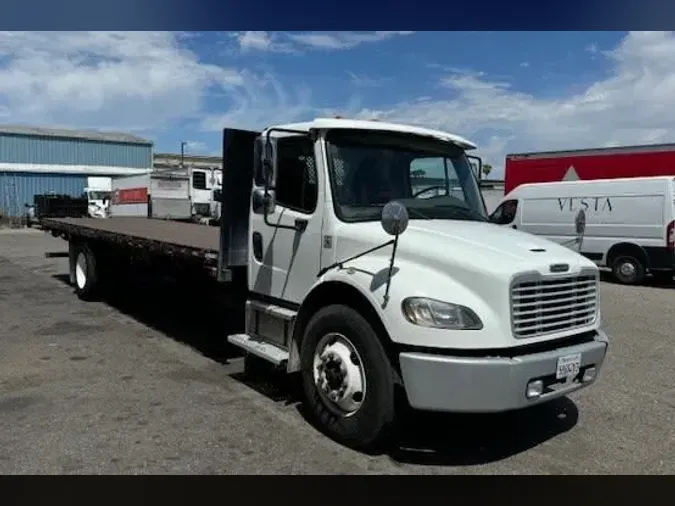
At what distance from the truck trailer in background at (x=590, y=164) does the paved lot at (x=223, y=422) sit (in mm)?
10135

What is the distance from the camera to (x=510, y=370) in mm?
3871

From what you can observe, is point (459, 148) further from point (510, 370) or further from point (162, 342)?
point (162, 342)

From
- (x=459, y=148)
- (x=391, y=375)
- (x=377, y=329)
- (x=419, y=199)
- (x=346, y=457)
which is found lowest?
(x=346, y=457)

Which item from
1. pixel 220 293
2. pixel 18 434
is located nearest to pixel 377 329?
pixel 18 434

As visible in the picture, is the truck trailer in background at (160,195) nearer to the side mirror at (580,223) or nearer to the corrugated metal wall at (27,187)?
the side mirror at (580,223)

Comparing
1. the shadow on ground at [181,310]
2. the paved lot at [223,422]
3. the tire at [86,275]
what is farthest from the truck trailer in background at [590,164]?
the tire at [86,275]

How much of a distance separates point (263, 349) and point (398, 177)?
1853 mm

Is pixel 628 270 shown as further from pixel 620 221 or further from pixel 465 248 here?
pixel 465 248

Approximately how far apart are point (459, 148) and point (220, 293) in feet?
10.2

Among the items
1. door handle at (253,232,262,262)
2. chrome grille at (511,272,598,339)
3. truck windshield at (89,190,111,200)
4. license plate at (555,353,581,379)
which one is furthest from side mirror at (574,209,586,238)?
truck windshield at (89,190,111,200)

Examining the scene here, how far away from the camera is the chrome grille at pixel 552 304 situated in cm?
402

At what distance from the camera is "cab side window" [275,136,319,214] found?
5.01 metres

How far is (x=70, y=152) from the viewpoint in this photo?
4869cm

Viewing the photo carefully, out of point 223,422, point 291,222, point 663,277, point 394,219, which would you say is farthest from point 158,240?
point 663,277
